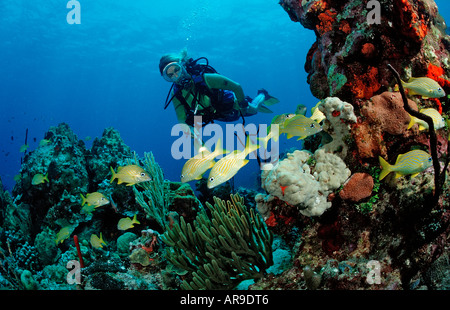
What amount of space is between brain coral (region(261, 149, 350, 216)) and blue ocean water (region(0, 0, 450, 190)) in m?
12.4

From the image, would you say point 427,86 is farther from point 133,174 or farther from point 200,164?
point 133,174

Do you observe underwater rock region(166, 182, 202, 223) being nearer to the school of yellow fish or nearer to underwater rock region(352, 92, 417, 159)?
the school of yellow fish

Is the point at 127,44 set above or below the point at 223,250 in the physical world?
above

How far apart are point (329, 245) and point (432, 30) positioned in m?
3.55

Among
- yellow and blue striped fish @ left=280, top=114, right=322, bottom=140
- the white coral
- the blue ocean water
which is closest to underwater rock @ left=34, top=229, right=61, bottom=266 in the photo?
yellow and blue striped fish @ left=280, top=114, right=322, bottom=140

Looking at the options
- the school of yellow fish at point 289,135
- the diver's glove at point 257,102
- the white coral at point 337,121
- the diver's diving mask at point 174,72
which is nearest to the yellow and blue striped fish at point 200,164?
the school of yellow fish at point 289,135

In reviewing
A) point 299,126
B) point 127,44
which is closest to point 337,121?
point 299,126

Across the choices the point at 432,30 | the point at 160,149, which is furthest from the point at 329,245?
the point at 160,149

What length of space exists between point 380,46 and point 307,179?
223 centimetres

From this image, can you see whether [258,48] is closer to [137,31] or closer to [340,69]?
[137,31]

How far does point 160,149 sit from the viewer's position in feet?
367

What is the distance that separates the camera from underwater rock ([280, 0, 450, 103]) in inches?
127

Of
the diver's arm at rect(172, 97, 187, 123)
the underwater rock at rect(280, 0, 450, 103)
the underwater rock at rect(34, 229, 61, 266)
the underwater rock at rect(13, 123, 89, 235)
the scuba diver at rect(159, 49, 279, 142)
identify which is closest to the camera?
the underwater rock at rect(280, 0, 450, 103)

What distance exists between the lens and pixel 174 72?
6.11 meters
